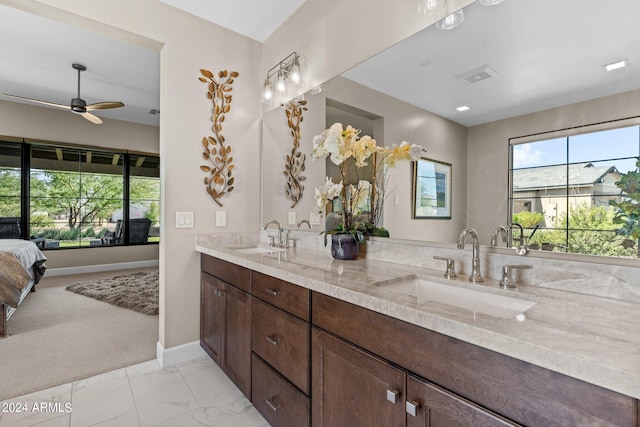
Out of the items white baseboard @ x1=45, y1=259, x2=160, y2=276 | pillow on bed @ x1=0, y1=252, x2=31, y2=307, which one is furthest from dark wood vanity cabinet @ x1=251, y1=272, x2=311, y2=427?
white baseboard @ x1=45, y1=259, x2=160, y2=276

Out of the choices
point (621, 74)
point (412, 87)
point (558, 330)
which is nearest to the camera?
point (558, 330)

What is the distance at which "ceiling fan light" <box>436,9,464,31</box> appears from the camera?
139cm

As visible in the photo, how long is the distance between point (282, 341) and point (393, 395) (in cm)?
66

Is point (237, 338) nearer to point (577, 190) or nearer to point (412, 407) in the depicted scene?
point (412, 407)

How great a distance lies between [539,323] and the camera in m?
0.80

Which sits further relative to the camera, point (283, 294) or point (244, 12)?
point (244, 12)

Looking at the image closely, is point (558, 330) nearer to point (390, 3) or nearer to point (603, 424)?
point (603, 424)

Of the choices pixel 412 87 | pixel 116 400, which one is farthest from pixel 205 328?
pixel 412 87

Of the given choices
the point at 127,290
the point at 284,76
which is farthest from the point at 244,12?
the point at 127,290

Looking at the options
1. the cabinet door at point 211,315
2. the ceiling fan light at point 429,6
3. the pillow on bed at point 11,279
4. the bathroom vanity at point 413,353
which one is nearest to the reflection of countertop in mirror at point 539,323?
the bathroom vanity at point 413,353

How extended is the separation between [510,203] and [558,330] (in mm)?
659

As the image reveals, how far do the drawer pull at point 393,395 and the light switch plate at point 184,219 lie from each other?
6.45 feet

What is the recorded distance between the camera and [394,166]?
5.65 feet

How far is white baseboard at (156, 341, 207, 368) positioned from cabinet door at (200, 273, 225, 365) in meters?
0.06
